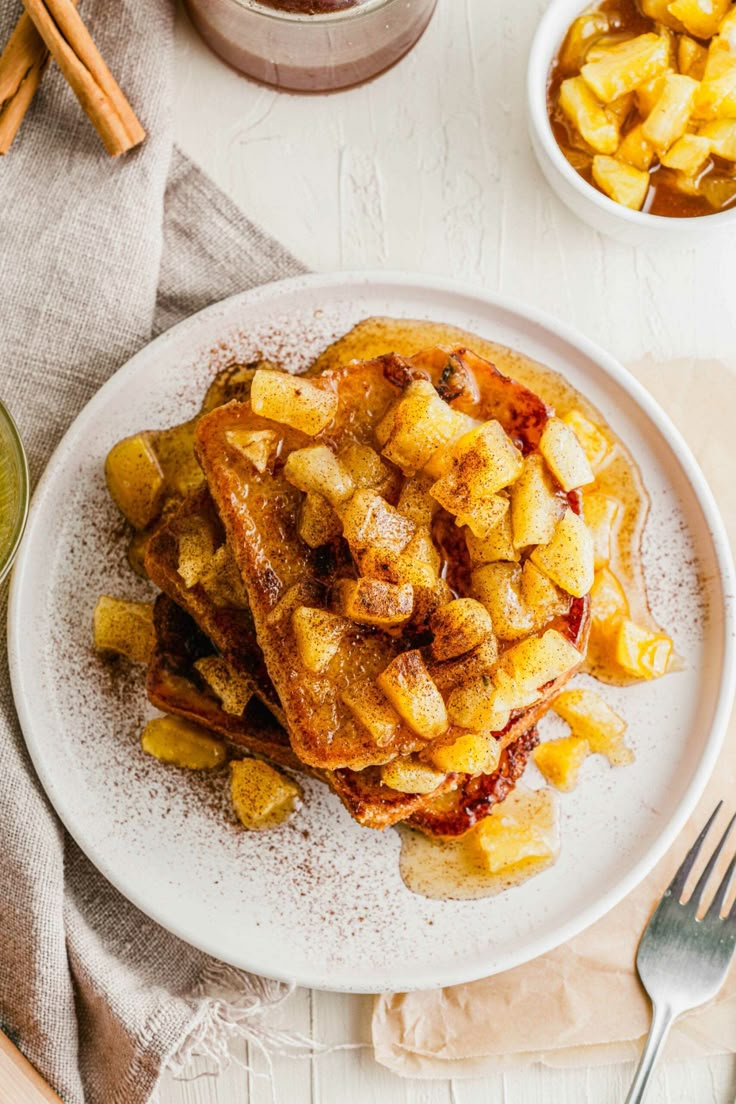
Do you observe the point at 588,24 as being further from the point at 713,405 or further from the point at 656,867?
the point at 656,867

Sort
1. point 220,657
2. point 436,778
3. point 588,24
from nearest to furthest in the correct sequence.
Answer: point 436,778 < point 220,657 < point 588,24

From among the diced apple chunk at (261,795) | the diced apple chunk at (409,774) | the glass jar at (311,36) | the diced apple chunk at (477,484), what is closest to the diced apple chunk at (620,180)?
the glass jar at (311,36)

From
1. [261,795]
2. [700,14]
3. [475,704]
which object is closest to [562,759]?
[475,704]

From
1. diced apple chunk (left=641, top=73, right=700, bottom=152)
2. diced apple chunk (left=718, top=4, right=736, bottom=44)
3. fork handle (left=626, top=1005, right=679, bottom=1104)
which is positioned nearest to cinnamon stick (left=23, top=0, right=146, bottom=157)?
diced apple chunk (left=641, top=73, right=700, bottom=152)

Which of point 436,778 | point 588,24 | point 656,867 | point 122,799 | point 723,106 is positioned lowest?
point 656,867

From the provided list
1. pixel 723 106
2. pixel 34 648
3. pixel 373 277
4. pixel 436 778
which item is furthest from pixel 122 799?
pixel 723 106

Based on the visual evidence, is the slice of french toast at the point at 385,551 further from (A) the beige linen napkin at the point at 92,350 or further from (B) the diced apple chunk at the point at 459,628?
(A) the beige linen napkin at the point at 92,350

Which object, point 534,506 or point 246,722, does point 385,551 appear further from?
point 246,722

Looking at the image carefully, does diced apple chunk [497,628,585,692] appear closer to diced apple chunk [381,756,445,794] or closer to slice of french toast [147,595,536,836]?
diced apple chunk [381,756,445,794]
